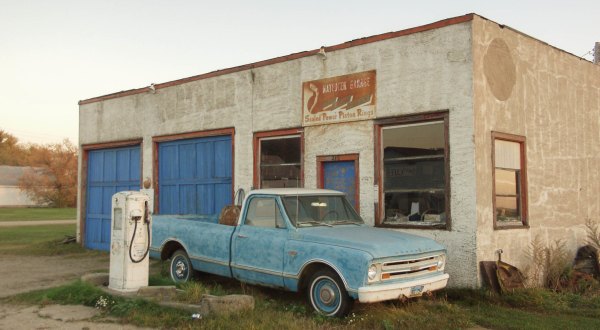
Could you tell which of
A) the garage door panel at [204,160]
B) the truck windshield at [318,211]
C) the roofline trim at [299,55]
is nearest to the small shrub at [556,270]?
the truck windshield at [318,211]

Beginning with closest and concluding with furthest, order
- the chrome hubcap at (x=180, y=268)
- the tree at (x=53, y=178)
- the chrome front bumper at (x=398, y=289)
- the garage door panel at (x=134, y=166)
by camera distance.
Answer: the chrome front bumper at (x=398, y=289) < the chrome hubcap at (x=180, y=268) < the garage door panel at (x=134, y=166) < the tree at (x=53, y=178)

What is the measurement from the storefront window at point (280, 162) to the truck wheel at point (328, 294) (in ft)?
14.2

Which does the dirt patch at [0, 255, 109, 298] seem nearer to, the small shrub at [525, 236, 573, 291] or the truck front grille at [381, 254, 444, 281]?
the truck front grille at [381, 254, 444, 281]

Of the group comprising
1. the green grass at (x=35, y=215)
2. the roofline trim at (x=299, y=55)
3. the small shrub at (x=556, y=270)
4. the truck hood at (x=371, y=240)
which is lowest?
the green grass at (x=35, y=215)

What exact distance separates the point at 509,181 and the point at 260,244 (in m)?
4.78

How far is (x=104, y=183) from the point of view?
52.0 feet

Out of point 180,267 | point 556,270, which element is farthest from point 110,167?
point 556,270

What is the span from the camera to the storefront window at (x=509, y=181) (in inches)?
376

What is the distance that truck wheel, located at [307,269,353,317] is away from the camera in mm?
6727

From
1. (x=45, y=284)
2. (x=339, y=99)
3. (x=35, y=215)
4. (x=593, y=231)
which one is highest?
(x=339, y=99)

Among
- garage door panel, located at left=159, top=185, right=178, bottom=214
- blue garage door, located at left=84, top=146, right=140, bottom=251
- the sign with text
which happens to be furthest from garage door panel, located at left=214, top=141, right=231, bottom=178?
blue garage door, located at left=84, top=146, right=140, bottom=251

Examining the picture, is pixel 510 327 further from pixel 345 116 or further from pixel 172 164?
pixel 172 164

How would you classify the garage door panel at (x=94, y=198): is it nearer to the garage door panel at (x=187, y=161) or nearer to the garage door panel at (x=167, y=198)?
the garage door panel at (x=167, y=198)

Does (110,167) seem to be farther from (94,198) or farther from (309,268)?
(309,268)
